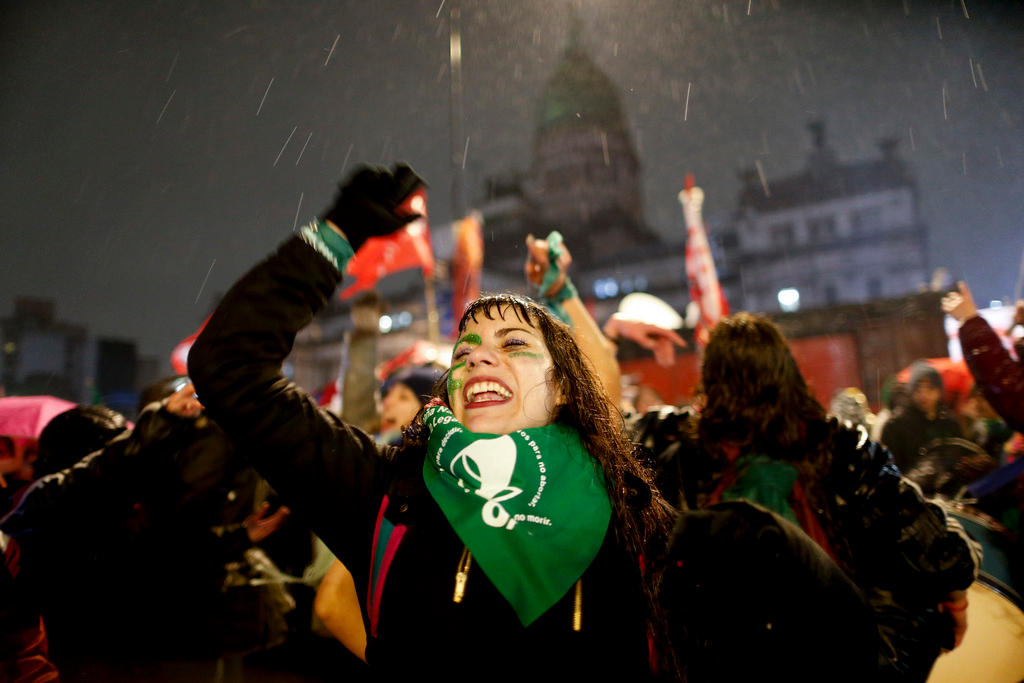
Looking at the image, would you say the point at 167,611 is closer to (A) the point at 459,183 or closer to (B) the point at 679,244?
(A) the point at 459,183

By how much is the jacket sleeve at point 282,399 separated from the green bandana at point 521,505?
0.23 meters

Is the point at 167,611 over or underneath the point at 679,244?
underneath

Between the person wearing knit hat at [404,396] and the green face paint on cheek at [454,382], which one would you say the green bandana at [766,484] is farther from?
the person wearing knit hat at [404,396]

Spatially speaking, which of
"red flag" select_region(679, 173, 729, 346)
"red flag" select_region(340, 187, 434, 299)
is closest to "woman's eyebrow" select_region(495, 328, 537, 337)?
"red flag" select_region(679, 173, 729, 346)

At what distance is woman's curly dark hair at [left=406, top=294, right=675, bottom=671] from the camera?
1.67 meters

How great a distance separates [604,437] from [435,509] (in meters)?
0.57

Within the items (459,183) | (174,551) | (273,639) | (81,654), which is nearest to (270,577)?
(273,639)

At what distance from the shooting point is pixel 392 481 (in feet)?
5.41

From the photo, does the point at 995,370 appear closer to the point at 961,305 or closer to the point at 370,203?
the point at 961,305

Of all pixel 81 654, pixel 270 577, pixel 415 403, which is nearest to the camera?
pixel 81 654

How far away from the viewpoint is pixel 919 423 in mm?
4934

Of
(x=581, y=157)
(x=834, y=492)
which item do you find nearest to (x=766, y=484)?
(x=834, y=492)

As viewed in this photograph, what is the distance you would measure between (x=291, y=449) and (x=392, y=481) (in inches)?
11.0

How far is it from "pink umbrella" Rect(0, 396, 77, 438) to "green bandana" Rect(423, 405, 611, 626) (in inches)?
126
